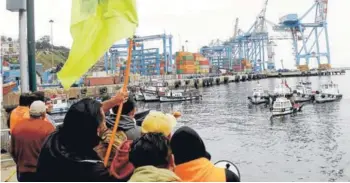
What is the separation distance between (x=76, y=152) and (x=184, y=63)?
82.6 meters

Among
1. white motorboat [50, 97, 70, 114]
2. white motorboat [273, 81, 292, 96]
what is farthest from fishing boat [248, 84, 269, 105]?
white motorboat [50, 97, 70, 114]

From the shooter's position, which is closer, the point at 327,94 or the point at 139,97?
the point at 327,94

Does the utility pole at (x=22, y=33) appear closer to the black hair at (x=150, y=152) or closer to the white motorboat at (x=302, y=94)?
the black hair at (x=150, y=152)

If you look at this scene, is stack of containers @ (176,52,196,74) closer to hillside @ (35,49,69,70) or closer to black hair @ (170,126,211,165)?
hillside @ (35,49,69,70)

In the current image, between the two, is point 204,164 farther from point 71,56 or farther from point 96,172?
point 71,56

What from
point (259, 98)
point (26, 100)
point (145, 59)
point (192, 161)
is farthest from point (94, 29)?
point (145, 59)

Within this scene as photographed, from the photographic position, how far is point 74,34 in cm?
228

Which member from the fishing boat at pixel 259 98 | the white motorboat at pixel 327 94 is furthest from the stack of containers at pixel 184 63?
the white motorboat at pixel 327 94

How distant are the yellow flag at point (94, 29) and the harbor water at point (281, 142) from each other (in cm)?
1031

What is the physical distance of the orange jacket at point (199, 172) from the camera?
5.97 ft

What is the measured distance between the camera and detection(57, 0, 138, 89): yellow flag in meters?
2.26

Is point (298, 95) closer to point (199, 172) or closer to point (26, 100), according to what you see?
point (26, 100)

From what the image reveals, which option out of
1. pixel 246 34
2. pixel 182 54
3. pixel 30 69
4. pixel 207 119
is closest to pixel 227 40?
pixel 246 34

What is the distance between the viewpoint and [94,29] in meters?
2.28
